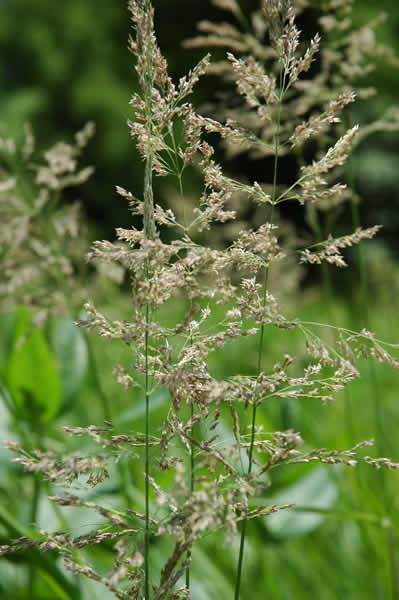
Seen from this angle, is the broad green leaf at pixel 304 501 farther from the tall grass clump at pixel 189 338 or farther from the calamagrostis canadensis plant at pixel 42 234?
the tall grass clump at pixel 189 338

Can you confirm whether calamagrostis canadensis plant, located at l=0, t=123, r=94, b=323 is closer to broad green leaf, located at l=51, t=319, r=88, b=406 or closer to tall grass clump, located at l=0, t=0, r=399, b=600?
broad green leaf, located at l=51, t=319, r=88, b=406

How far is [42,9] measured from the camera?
10633mm

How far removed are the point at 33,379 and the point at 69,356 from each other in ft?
0.62

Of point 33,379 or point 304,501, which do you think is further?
point 304,501

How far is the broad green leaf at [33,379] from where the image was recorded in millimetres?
1080

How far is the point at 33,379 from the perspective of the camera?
1079 mm

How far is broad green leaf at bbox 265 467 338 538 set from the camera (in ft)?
4.00

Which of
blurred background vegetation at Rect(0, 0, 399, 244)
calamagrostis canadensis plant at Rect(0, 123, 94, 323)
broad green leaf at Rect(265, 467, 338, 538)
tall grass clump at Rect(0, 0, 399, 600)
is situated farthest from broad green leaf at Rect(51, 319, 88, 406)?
blurred background vegetation at Rect(0, 0, 399, 244)

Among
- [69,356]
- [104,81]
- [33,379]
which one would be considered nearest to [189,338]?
[33,379]

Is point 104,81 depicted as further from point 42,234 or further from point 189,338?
point 189,338

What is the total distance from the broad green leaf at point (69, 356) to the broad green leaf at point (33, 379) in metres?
0.09

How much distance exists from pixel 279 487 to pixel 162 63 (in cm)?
90

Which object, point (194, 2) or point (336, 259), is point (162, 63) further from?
point (194, 2)

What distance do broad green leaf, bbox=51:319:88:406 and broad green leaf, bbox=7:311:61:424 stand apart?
85mm
